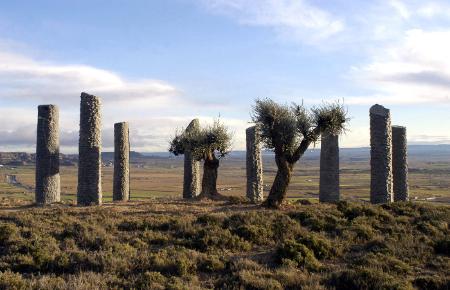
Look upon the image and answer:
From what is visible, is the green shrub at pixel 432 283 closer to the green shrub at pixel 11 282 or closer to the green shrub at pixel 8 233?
the green shrub at pixel 11 282

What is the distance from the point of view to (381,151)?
1033 inches

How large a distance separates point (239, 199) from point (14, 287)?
686 inches

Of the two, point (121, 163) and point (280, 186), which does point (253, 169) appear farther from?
point (121, 163)

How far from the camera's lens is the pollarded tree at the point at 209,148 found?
28.6 m

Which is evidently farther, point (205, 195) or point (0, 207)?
point (205, 195)

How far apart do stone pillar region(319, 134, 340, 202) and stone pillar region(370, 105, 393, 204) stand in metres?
2.11

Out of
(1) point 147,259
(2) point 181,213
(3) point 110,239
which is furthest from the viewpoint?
(2) point 181,213

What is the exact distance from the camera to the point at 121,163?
101 feet

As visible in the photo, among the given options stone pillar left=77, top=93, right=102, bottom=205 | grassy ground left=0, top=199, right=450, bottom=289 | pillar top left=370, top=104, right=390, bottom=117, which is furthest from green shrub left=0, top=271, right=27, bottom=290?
pillar top left=370, top=104, right=390, bottom=117

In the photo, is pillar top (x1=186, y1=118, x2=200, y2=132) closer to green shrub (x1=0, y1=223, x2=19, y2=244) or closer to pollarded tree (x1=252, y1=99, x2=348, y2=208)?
pollarded tree (x1=252, y1=99, x2=348, y2=208)

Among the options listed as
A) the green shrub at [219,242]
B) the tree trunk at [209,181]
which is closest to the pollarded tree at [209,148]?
the tree trunk at [209,181]

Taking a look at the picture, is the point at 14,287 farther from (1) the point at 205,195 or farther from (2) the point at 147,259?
(1) the point at 205,195

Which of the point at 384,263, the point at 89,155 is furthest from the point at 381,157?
the point at 89,155

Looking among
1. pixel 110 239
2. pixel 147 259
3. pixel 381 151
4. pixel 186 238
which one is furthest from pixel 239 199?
pixel 147 259
